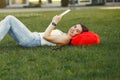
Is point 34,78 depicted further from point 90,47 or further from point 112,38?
point 112,38

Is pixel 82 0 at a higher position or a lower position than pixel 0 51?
lower

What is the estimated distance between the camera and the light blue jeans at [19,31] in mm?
8523

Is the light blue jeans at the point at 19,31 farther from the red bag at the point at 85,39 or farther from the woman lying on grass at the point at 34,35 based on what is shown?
the red bag at the point at 85,39

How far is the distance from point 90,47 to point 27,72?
2651 millimetres

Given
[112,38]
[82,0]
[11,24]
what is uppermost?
[11,24]

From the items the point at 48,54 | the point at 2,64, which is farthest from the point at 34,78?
the point at 48,54

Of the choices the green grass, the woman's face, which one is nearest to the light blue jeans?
the green grass

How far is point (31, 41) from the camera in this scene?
8867mm

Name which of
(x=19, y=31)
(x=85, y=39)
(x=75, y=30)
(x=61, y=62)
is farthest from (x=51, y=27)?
(x=61, y=62)

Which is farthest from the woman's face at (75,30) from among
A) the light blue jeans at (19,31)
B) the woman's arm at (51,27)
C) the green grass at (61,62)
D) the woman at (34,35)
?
the light blue jeans at (19,31)

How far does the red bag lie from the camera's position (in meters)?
8.76

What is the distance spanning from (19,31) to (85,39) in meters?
1.27

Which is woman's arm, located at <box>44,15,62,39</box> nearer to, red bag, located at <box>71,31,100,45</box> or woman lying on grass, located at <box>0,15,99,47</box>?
woman lying on grass, located at <box>0,15,99,47</box>

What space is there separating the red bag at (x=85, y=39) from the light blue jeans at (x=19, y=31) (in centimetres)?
71
